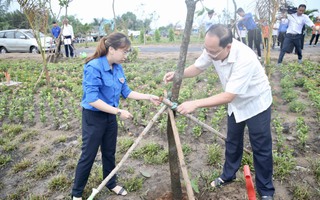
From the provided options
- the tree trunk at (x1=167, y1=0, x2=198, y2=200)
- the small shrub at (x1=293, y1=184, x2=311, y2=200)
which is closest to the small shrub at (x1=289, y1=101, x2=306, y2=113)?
the small shrub at (x1=293, y1=184, x2=311, y2=200)

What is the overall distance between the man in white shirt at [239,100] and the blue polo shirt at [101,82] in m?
0.53

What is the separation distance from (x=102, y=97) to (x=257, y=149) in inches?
62.4

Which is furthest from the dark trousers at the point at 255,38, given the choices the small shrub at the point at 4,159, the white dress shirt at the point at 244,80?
the small shrub at the point at 4,159

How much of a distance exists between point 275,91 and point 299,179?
3.23 meters

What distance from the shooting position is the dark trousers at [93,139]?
101 inches

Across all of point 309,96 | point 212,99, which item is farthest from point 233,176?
point 309,96

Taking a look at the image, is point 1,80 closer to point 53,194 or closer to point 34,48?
point 53,194

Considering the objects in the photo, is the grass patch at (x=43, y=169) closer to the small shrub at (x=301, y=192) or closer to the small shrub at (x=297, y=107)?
the small shrub at (x=301, y=192)

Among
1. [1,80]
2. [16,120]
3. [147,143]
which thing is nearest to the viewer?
[147,143]

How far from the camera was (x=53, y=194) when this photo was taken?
3.13m

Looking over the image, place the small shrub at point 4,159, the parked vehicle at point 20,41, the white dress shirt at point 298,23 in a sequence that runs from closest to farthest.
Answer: the small shrub at point 4,159
the white dress shirt at point 298,23
the parked vehicle at point 20,41

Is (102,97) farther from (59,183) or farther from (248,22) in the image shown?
(248,22)

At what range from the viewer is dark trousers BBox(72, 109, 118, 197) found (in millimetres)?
2574

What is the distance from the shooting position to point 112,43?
243 cm
